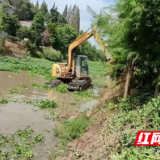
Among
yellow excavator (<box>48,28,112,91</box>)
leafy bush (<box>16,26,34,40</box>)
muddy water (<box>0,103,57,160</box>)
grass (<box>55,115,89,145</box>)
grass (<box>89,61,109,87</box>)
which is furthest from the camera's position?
leafy bush (<box>16,26,34,40</box>)

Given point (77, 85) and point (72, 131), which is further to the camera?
point (77, 85)

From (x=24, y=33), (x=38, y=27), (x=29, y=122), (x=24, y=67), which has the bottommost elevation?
(x=29, y=122)

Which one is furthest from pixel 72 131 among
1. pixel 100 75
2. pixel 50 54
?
pixel 50 54

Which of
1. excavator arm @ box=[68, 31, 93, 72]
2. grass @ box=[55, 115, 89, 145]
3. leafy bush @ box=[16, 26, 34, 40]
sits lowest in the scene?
grass @ box=[55, 115, 89, 145]

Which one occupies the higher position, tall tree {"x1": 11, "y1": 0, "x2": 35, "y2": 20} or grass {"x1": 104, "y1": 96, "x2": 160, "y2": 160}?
tall tree {"x1": 11, "y1": 0, "x2": 35, "y2": 20}

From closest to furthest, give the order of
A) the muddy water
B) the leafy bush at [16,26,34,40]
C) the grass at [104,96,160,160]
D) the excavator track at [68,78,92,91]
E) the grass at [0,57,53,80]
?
the grass at [104,96,160,160] → the muddy water → the excavator track at [68,78,92,91] → the grass at [0,57,53,80] → the leafy bush at [16,26,34,40]

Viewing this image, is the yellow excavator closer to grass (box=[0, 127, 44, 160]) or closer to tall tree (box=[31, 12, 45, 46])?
grass (box=[0, 127, 44, 160])

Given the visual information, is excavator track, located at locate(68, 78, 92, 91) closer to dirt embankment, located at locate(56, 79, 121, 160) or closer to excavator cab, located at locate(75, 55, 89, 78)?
excavator cab, located at locate(75, 55, 89, 78)

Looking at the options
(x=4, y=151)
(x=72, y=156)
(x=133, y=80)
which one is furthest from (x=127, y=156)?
(x=133, y=80)

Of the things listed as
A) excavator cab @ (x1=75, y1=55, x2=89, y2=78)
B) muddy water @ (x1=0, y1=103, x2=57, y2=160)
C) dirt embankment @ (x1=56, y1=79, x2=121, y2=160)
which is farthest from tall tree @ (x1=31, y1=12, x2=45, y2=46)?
dirt embankment @ (x1=56, y1=79, x2=121, y2=160)

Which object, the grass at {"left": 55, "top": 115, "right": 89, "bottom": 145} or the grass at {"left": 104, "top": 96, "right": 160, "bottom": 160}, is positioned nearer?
the grass at {"left": 104, "top": 96, "right": 160, "bottom": 160}

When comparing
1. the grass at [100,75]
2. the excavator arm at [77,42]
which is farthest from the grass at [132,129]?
the excavator arm at [77,42]

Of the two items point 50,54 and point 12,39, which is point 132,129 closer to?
point 50,54

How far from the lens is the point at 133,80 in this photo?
9.49 m
